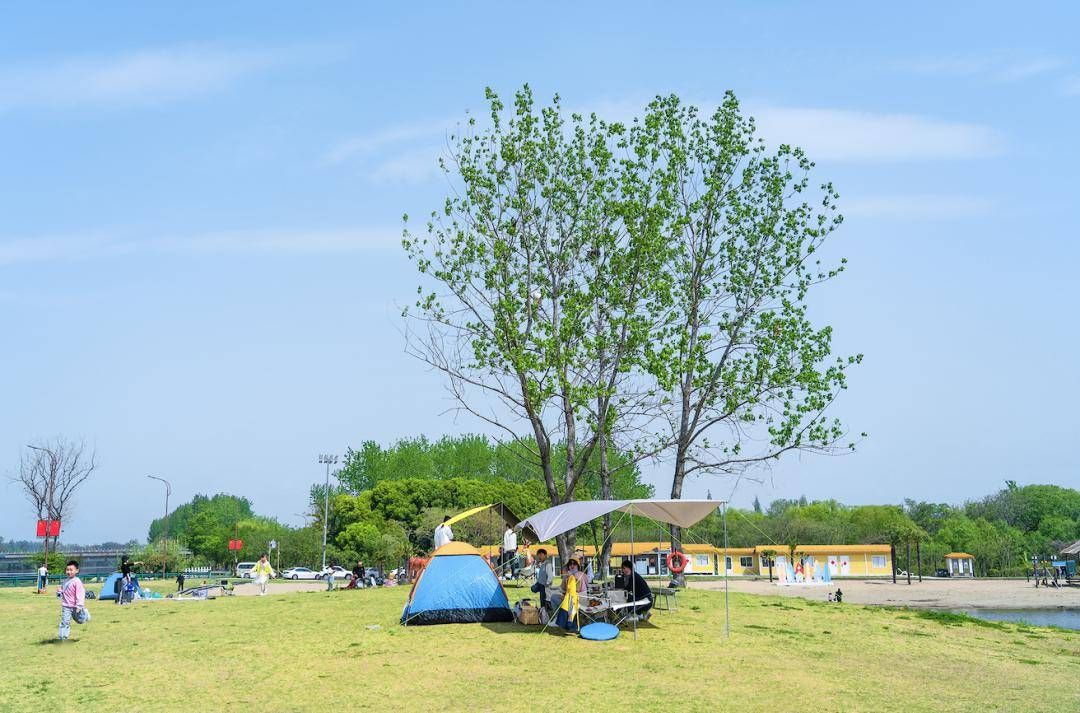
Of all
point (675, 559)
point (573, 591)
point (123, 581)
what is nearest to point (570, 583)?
point (573, 591)

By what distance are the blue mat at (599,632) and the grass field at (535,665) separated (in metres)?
0.22

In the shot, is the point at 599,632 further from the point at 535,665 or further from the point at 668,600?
the point at 668,600

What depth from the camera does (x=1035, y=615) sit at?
33562 millimetres

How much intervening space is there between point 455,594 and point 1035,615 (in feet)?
84.0

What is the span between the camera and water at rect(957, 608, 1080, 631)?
31188 mm

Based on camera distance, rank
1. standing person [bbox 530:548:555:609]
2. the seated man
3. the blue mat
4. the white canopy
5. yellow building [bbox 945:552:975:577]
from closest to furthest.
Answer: the blue mat < the seated man < the white canopy < standing person [bbox 530:548:555:609] < yellow building [bbox 945:552:975:577]

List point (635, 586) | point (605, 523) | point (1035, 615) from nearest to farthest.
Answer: point (635, 586), point (605, 523), point (1035, 615)

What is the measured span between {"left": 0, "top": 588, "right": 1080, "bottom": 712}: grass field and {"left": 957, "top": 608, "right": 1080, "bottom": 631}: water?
1355 centimetres

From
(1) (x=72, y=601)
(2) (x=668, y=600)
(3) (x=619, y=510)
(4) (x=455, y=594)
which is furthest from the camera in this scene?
(2) (x=668, y=600)

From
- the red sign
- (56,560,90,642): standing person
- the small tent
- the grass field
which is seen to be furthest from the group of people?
the red sign

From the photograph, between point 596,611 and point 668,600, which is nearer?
point 596,611

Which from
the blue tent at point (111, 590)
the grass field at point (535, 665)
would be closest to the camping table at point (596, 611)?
the grass field at point (535, 665)

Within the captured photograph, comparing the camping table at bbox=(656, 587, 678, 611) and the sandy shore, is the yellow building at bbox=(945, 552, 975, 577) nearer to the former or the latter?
the sandy shore

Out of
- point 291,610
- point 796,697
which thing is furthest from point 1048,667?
point 291,610
